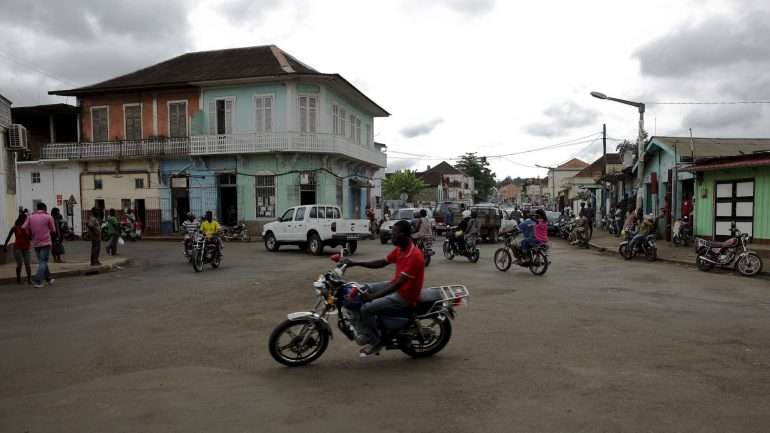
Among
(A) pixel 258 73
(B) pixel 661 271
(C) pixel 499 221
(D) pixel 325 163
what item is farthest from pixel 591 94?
(A) pixel 258 73

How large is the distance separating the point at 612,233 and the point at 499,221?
25.5ft

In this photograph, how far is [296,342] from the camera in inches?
234

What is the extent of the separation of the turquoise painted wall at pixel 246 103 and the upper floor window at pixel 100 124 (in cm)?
577

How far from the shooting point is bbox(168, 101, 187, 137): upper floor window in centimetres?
3111

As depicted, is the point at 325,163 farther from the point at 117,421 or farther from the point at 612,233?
the point at 117,421

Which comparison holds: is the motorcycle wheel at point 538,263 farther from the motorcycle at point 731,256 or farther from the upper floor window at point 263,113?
the upper floor window at point 263,113

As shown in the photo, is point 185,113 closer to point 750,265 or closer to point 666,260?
point 666,260

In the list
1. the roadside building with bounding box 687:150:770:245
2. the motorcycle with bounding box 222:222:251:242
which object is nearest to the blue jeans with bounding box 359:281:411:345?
the roadside building with bounding box 687:150:770:245

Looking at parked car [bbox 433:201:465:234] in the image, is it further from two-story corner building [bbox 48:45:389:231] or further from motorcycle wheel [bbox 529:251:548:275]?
motorcycle wheel [bbox 529:251:548:275]

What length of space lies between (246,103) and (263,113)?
116 cm

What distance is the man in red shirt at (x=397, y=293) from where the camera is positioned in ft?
19.3

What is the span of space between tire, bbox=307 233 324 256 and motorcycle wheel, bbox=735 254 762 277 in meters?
12.6

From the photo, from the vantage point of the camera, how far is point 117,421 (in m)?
4.45

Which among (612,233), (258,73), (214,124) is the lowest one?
(612,233)
